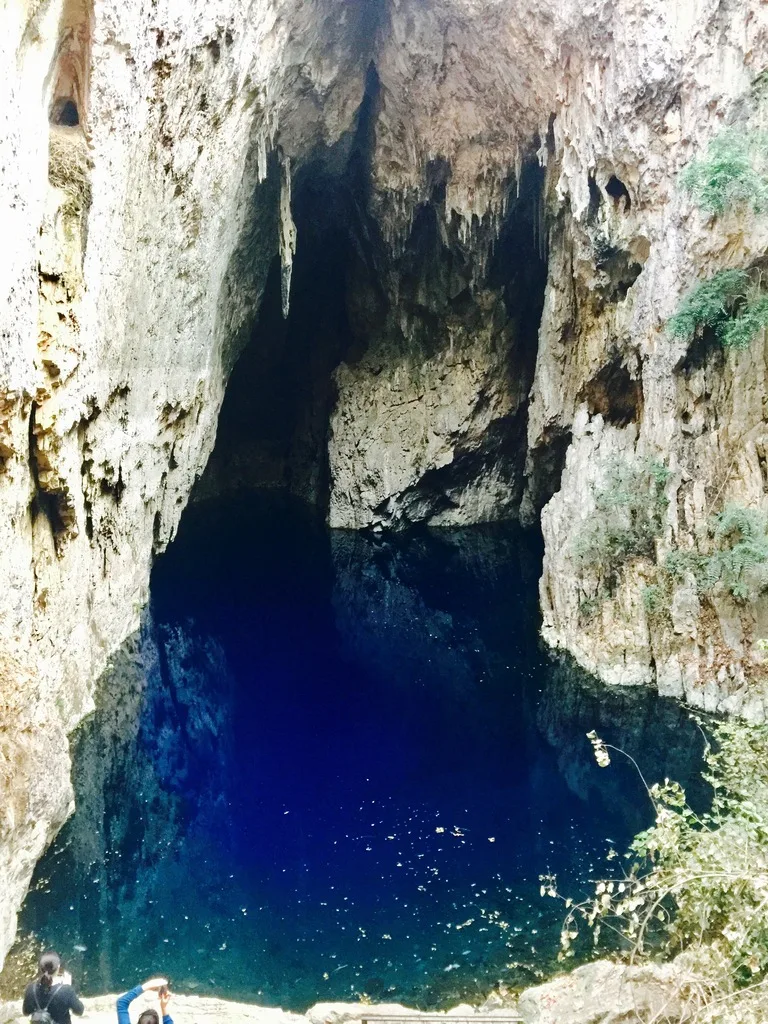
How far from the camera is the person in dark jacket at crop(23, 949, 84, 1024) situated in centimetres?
516

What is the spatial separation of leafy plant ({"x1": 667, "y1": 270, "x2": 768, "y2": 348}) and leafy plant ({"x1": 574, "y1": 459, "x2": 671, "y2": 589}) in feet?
7.85

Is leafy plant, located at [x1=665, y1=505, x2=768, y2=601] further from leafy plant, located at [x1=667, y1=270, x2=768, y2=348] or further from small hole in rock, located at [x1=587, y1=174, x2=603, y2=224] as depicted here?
small hole in rock, located at [x1=587, y1=174, x2=603, y2=224]

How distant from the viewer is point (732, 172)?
36.7ft

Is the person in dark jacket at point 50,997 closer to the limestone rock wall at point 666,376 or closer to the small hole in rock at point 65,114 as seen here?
the limestone rock wall at point 666,376

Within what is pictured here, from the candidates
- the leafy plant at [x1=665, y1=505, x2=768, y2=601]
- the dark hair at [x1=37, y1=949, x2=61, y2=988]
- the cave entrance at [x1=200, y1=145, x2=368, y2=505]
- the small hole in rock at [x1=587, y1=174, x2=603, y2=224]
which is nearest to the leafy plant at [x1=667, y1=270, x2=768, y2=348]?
the leafy plant at [x1=665, y1=505, x2=768, y2=601]

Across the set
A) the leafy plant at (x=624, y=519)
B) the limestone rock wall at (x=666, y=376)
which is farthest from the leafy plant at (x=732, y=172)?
the leafy plant at (x=624, y=519)

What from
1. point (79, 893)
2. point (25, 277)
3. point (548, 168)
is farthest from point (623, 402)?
point (79, 893)

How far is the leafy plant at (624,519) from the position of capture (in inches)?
526

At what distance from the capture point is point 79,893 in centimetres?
800

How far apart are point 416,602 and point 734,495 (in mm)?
8609

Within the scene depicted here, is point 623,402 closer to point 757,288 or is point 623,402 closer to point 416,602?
point 757,288

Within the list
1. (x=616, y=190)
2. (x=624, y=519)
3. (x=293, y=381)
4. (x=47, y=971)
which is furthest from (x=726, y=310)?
(x=293, y=381)

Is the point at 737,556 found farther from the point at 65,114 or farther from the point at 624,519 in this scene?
the point at 65,114

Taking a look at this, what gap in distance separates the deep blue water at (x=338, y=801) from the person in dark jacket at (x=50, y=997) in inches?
65.2
